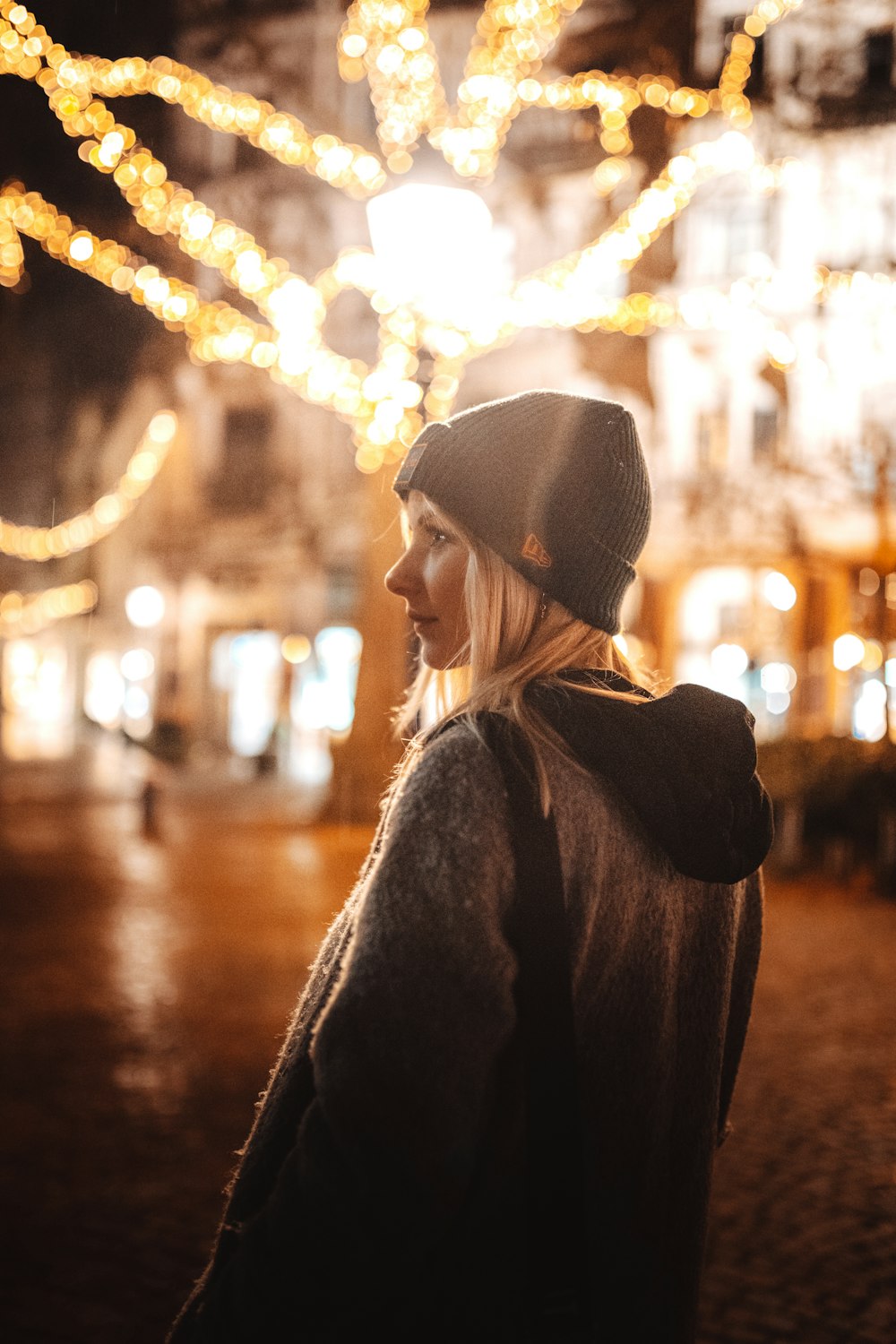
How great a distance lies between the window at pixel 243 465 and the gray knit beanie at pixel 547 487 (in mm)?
27968

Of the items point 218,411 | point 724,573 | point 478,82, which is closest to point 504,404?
point 478,82

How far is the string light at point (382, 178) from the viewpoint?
771cm

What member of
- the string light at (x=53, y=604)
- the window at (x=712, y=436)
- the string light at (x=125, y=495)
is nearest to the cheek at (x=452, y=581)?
the window at (x=712, y=436)

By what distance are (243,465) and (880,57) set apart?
1653 centimetres

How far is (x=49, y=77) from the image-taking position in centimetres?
696

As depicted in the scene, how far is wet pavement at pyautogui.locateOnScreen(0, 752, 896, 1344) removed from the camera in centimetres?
367

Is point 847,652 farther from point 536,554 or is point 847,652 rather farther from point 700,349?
point 536,554

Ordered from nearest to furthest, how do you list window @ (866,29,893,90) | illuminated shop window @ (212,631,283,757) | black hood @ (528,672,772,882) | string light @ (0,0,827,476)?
1. black hood @ (528,672,772,882)
2. string light @ (0,0,827,476)
3. window @ (866,29,893,90)
4. illuminated shop window @ (212,631,283,757)

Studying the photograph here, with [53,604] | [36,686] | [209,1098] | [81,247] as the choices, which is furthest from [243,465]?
[209,1098]

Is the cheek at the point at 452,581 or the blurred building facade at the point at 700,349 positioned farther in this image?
the blurred building facade at the point at 700,349

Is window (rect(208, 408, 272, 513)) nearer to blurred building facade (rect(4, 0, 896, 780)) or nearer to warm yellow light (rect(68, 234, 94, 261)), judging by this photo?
blurred building facade (rect(4, 0, 896, 780))

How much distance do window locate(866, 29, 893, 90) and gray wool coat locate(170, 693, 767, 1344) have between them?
79.6ft

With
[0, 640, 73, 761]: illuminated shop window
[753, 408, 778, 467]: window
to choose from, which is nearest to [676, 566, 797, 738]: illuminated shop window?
[753, 408, 778, 467]: window

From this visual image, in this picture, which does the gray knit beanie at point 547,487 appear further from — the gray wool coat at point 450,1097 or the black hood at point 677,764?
the gray wool coat at point 450,1097
